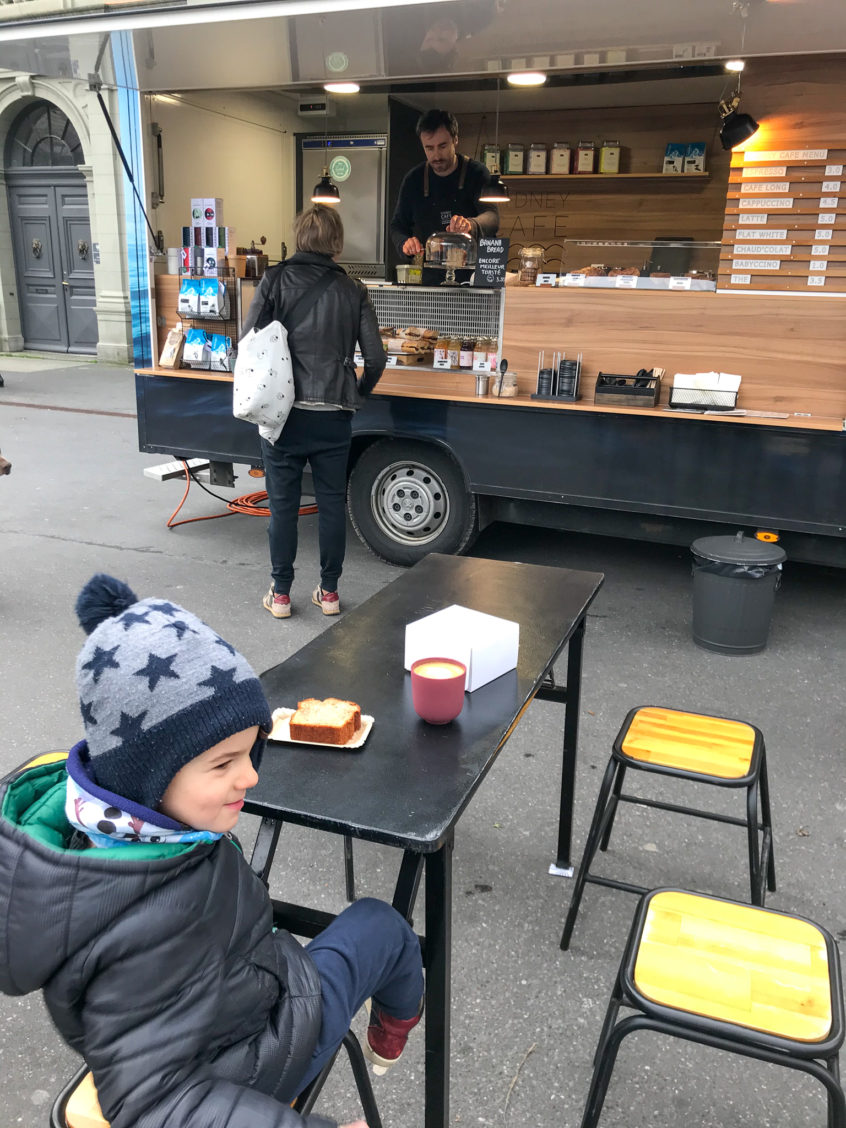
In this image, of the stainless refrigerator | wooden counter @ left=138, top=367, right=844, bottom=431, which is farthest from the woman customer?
the stainless refrigerator

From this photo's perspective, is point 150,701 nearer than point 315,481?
Yes

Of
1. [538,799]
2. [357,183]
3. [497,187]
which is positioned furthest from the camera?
[357,183]

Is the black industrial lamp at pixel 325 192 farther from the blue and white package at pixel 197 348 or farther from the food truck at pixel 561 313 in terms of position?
the blue and white package at pixel 197 348

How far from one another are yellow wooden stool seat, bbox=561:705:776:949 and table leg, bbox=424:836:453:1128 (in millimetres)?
817

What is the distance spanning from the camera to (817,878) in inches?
105

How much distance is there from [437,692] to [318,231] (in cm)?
312

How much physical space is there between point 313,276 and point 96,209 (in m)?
10.7

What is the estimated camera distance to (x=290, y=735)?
1630 mm

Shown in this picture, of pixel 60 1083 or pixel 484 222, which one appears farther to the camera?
pixel 484 222

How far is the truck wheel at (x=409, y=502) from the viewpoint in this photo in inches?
200

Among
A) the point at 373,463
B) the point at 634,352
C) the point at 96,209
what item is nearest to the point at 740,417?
the point at 634,352

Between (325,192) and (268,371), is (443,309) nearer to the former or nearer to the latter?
(268,371)

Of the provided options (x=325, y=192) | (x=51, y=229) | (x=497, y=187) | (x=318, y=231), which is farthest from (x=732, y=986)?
(x=51, y=229)

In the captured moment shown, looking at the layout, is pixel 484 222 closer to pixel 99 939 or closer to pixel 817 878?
pixel 817 878
